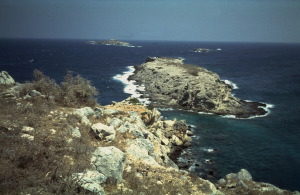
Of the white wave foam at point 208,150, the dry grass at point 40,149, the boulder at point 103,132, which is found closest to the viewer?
the dry grass at point 40,149

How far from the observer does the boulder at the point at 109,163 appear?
1128cm

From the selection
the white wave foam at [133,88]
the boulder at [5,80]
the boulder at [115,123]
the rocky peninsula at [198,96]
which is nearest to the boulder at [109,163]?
the boulder at [115,123]

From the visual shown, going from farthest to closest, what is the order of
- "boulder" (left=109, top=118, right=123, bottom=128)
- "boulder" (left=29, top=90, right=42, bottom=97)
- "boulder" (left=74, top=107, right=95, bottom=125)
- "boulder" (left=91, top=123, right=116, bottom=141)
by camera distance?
"boulder" (left=29, top=90, right=42, bottom=97) < "boulder" (left=109, top=118, right=123, bottom=128) < "boulder" (left=74, top=107, right=95, bottom=125) < "boulder" (left=91, top=123, right=116, bottom=141)

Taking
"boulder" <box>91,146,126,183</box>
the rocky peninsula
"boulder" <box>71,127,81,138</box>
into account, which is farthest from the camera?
the rocky peninsula

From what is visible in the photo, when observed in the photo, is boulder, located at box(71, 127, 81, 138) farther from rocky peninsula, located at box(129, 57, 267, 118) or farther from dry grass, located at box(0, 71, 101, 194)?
rocky peninsula, located at box(129, 57, 267, 118)

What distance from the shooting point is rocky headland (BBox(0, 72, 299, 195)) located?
881 centimetres

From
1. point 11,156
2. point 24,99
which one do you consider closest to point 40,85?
point 24,99

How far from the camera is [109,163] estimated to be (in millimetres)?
11617

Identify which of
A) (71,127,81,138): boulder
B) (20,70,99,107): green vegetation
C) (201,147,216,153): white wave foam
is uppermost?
(20,70,99,107): green vegetation

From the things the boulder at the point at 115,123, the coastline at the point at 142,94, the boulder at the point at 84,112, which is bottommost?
the coastline at the point at 142,94

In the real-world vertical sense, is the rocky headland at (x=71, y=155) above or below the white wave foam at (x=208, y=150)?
above

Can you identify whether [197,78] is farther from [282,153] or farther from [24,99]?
[24,99]

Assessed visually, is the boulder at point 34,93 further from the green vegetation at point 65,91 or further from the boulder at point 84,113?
the boulder at point 84,113

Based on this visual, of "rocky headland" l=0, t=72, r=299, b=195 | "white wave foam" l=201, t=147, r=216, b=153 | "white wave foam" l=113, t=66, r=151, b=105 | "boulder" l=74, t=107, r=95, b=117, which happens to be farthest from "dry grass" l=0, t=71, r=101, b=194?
"white wave foam" l=113, t=66, r=151, b=105
